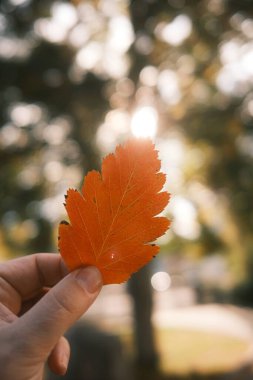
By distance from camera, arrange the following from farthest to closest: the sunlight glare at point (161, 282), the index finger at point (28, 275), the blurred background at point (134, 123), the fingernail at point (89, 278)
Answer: the sunlight glare at point (161, 282), the blurred background at point (134, 123), the index finger at point (28, 275), the fingernail at point (89, 278)

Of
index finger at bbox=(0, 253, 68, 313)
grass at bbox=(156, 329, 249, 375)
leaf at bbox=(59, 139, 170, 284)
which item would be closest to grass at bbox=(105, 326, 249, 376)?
grass at bbox=(156, 329, 249, 375)

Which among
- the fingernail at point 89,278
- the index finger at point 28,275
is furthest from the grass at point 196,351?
the fingernail at point 89,278

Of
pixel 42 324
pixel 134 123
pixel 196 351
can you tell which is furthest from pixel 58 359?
pixel 196 351

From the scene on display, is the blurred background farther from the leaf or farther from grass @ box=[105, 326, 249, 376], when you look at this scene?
the leaf

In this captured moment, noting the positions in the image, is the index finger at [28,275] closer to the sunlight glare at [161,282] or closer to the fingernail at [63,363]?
the fingernail at [63,363]

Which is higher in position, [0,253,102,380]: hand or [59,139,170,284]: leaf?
[59,139,170,284]: leaf

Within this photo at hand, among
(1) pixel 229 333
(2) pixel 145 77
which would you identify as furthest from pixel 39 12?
(1) pixel 229 333

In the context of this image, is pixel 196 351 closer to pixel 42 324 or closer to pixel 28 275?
pixel 28 275
